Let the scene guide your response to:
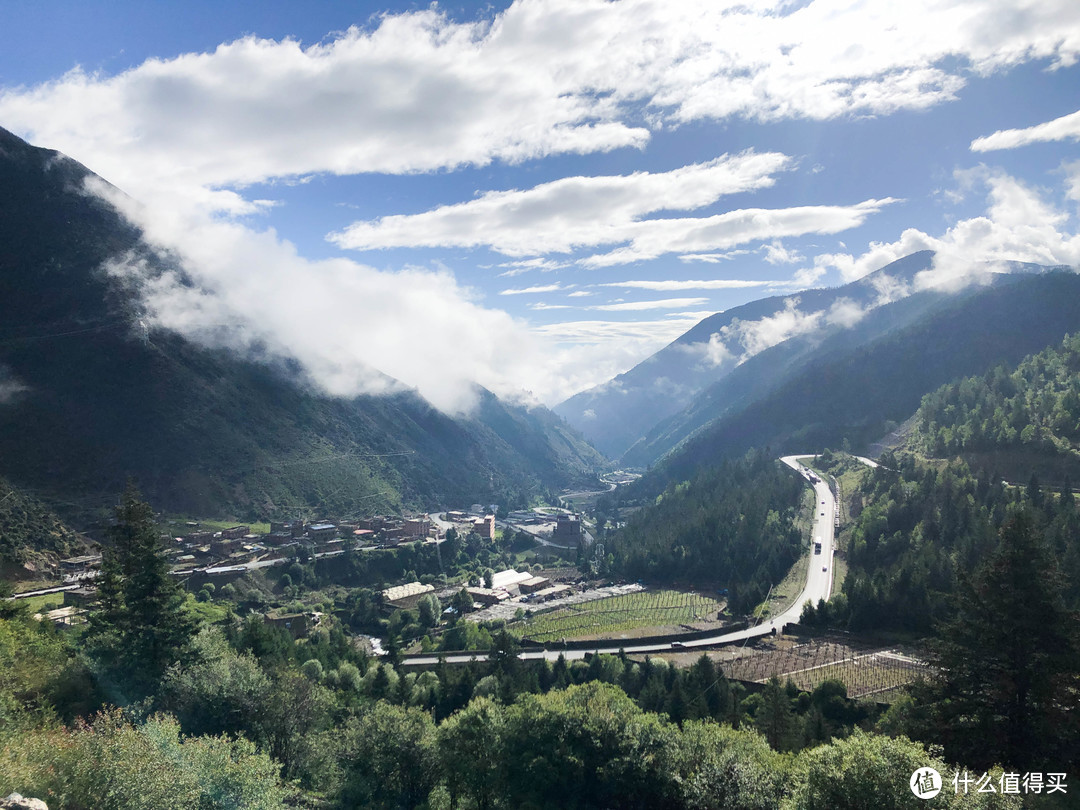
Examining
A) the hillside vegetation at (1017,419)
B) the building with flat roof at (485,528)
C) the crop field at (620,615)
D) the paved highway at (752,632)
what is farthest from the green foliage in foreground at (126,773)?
the building with flat roof at (485,528)

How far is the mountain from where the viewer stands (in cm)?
11831

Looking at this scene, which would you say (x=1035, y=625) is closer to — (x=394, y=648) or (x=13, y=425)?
(x=394, y=648)

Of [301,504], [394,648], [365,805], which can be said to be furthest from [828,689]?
[301,504]

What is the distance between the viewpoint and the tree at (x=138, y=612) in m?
36.7

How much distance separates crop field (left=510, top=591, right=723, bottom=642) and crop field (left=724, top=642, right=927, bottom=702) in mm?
18945

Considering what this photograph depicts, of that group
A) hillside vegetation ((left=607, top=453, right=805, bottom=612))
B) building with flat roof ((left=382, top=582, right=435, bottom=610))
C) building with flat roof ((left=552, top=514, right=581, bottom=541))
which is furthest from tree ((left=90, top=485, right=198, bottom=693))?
building with flat roof ((left=552, top=514, right=581, bottom=541))

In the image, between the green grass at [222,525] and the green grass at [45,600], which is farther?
the green grass at [222,525]

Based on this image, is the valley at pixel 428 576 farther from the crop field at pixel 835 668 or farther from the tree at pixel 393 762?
the crop field at pixel 835 668

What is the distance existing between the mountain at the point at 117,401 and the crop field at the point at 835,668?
364 feet

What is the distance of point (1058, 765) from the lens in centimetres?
2367

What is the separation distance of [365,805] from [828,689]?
1546 inches

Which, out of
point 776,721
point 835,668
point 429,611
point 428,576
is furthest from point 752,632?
point 428,576

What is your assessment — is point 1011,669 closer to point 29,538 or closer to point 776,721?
point 776,721

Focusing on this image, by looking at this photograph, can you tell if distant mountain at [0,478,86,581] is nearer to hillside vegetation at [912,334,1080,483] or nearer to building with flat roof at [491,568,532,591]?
building with flat roof at [491,568,532,591]
